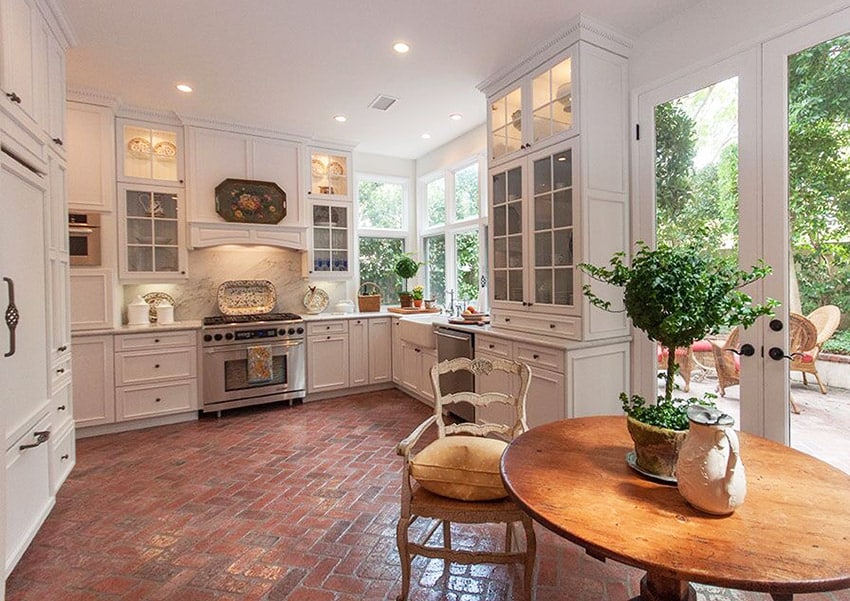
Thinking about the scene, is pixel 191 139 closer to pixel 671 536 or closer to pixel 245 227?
pixel 245 227

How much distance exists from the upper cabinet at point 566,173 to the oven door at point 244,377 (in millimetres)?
2448

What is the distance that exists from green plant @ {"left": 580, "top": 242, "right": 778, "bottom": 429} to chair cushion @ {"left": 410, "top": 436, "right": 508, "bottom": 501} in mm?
635

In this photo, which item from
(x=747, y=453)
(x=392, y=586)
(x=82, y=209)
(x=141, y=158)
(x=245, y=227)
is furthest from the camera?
(x=245, y=227)

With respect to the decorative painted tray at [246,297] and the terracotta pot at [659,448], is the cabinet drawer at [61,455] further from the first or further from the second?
the terracotta pot at [659,448]

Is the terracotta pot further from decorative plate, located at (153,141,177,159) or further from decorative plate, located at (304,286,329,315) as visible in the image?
decorative plate, located at (153,141,177,159)

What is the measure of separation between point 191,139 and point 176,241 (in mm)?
1065

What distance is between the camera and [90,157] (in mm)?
3809

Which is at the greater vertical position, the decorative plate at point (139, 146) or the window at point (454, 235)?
the decorative plate at point (139, 146)

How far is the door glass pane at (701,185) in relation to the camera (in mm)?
2494

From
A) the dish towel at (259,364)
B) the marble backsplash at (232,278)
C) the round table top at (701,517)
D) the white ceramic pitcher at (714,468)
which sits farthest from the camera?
the marble backsplash at (232,278)

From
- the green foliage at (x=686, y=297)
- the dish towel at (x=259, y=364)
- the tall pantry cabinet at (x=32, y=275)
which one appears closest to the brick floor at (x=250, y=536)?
the tall pantry cabinet at (x=32, y=275)

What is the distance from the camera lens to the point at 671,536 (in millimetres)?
955

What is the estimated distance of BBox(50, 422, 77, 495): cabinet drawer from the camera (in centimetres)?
238

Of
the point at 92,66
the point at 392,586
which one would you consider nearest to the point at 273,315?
the point at 92,66
